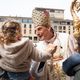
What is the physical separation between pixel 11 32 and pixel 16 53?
168 millimetres

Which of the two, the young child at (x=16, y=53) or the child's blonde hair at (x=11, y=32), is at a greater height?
the child's blonde hair at (x=11, y=32)

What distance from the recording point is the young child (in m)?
3.09

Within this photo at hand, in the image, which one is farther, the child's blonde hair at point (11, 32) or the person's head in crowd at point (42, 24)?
the person's head in crowd at point (42, 24)

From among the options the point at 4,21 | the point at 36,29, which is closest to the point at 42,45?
the point at 36,29

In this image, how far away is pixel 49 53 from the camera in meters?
3.07

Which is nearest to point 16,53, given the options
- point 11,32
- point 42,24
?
point 11,32

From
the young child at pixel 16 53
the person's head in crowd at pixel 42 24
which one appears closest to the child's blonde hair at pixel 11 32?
the young child at pixel 16 53

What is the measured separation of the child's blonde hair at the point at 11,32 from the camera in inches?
122

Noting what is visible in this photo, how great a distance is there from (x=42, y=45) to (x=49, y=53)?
0.51 metres

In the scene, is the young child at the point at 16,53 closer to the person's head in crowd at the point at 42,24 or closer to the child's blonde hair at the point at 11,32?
the child's blonde hair at the point at 11,32

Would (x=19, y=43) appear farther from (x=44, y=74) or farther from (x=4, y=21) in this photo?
(x=44, y=74)

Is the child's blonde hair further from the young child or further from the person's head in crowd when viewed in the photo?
the person's head in crowd

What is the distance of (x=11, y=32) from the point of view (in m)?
3.11

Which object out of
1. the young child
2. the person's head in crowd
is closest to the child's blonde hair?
the young child
